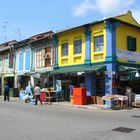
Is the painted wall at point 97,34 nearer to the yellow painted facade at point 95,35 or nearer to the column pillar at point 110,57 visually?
the yellow painted facade at point 95,35

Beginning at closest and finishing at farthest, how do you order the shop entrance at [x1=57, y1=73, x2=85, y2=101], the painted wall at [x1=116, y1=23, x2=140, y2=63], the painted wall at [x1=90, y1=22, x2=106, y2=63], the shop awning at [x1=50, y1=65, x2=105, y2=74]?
1. the shop awning at [x1=50, y1=65, x2=105, y2=74]
2. the painted wall at [x1=90, y1=22, x2=106, y2=63]
3. the painted wall at [x1=116, y1=23, x2=140, y2=63]
4. the shop entrance at [x1=57, y1=73, x2=85, y2=101]

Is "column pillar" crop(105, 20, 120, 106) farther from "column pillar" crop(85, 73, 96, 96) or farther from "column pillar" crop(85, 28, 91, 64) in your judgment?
"column pillar" crop(85, 28, 91, 64)

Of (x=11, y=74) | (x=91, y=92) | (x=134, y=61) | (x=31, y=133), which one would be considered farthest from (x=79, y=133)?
(x=11, y=74)

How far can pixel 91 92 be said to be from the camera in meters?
24.5

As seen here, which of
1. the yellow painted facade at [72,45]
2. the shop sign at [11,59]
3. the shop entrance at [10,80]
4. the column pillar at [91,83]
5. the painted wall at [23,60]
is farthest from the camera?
the shop entrance at [10,80]

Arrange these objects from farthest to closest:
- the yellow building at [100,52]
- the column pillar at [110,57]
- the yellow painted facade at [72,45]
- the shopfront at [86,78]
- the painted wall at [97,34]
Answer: the yellow painted facade at [72,45], the painted wall at [97,34], the shopfront at [86,78], the yellow building at [100,52], the column pillar at [110,57]

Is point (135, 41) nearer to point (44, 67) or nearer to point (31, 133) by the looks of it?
point (44, 67)

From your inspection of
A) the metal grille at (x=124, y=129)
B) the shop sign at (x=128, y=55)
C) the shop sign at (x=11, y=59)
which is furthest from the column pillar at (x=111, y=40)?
the shop sign at (x=11, y=59)

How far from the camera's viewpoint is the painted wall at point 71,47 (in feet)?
84.1

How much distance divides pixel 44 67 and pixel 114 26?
9688mm

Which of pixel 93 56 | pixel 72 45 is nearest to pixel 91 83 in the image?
pixel 93 56

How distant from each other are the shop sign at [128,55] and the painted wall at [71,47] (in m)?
3.07

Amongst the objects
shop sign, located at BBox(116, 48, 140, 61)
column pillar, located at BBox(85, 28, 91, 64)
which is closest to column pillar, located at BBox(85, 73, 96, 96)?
column pillar, located at BBox(85, 28, 91, 64)

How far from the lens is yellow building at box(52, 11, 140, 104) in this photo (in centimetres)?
2319
